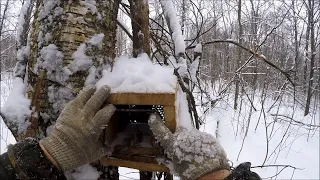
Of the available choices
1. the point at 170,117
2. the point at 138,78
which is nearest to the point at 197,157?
the point at 170,117

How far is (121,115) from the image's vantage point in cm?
96

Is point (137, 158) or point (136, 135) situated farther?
point (136, 135)

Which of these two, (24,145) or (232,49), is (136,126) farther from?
(232,49)

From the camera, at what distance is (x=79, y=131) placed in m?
0.65

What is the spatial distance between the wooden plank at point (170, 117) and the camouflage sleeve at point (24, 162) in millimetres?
333

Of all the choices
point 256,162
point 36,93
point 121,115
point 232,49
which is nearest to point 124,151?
point 121,115

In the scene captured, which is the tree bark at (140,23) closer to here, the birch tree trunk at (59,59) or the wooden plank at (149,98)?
the birch tree trunk at (59,59)

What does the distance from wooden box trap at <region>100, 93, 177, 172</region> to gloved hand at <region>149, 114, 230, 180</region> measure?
65 mm

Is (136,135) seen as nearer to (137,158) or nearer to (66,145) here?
(137,158)

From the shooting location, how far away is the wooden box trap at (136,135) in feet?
2.21

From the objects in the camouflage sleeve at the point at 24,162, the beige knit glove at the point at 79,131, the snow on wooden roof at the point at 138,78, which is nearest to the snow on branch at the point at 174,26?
the snow on wooden roof at the point at 138,78

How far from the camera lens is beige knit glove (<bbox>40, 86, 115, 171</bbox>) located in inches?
24.6

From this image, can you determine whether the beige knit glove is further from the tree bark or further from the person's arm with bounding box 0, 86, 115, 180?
the tree bark

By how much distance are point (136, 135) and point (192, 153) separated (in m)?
0.32
